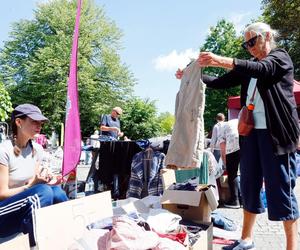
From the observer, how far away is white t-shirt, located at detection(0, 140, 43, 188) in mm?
2807

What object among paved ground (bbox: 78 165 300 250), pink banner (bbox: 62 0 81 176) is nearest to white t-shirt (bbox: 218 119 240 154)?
paved ground (bbox: 78 165 300 250)

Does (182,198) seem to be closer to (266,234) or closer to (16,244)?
(266,234)

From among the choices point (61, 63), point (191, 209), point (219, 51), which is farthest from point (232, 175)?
point (219, 51)

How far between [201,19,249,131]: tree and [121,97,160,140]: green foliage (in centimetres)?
483

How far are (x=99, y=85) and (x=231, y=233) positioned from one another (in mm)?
30116

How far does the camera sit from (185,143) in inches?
117

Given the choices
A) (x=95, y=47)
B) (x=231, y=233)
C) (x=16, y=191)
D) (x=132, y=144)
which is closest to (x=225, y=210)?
(x=231, y=233)

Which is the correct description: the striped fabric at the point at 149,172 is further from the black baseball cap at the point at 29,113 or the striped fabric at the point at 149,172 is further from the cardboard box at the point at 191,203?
the black baseball cap at the point at 29,113

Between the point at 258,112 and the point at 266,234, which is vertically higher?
the point at 258,112

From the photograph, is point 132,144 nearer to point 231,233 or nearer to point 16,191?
point 231,233

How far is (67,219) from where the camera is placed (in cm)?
234

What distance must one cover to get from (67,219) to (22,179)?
2.60 ft

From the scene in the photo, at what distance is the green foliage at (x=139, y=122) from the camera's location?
31.1m

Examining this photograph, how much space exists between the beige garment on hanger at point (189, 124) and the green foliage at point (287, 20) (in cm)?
2032
